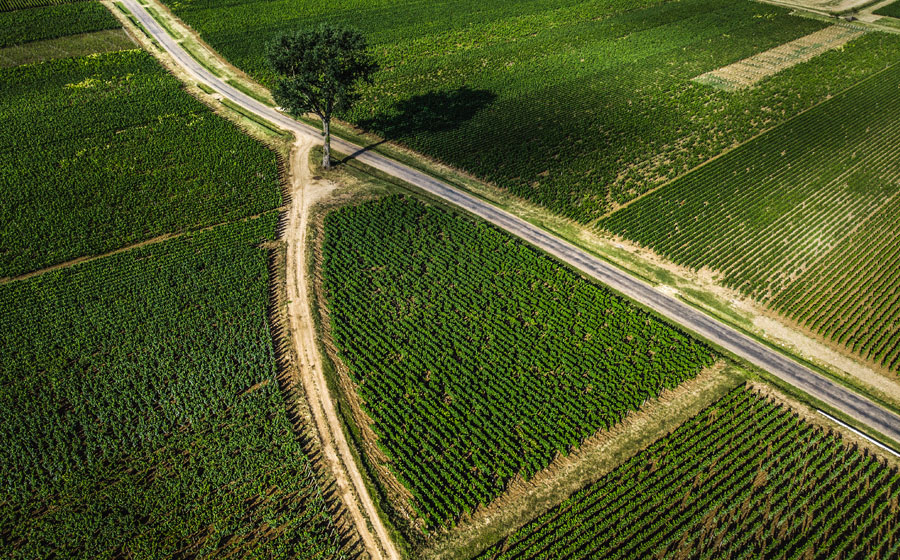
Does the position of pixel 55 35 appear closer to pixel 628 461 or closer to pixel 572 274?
pixel 572 274

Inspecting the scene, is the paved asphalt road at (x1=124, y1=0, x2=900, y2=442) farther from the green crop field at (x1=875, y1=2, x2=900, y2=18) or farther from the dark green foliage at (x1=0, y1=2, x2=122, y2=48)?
the green crop field at (x1=875, y1=2, x2=900, y2=18)

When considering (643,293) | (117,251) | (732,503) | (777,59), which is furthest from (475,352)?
(777,59)

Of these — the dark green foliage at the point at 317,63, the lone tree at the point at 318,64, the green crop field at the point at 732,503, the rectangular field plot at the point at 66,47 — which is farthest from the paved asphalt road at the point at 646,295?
the rectangular field plot at the point at 66,47

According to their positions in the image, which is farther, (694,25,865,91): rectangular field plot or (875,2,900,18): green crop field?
(875,2,900,18): green crop field

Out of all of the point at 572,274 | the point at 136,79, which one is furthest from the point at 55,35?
the point at 572,274

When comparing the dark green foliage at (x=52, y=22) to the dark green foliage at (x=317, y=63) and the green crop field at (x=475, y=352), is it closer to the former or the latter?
the dark green foliage at (x=317, y=63)

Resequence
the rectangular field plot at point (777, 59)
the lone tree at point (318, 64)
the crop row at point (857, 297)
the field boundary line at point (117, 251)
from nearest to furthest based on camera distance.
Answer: the crop row at point (857, 297) < the field boundary line at point (117, 251) < the lone tree at point (318, 64) < the rectangular field plot at point (777, 59)

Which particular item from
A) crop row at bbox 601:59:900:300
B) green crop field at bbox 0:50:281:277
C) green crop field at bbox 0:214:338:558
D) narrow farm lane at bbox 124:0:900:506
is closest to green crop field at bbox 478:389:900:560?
narrow farm lane at bbox 124:0:900:506
